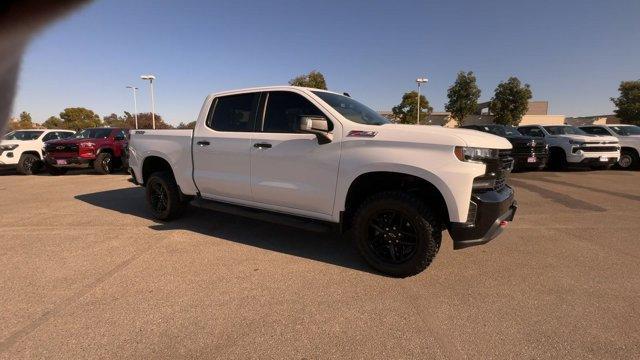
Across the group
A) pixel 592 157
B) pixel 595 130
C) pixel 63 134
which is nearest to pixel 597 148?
pixel 592 157

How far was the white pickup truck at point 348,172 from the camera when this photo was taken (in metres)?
3.14

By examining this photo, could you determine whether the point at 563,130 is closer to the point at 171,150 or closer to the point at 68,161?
the point at 171,150

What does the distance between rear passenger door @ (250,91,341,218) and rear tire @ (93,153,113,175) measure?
9.34 m

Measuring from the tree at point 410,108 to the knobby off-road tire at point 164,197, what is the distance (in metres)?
38.7

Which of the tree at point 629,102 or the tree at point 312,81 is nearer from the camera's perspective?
the tree at point 312,81

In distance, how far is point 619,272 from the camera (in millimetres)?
3521

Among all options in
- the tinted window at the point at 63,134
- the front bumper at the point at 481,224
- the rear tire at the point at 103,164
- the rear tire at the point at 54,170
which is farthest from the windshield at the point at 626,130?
the tinted window at the point at 63,134

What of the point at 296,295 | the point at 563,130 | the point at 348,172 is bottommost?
the point at 296,295

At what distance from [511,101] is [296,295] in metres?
47.9

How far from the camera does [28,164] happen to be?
11.9 meters

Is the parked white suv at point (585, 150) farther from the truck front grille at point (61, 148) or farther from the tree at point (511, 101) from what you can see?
the tree at point (511, 101)

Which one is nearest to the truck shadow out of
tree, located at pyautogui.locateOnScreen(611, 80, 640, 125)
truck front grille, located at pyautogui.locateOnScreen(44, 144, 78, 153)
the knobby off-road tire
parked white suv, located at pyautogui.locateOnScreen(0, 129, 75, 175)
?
the knobby off-road tire

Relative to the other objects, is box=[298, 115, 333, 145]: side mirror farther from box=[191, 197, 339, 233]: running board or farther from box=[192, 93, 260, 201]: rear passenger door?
box=[192, 93, 260, 201]: rear passenger door

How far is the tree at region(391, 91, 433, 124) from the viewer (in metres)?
41.8
